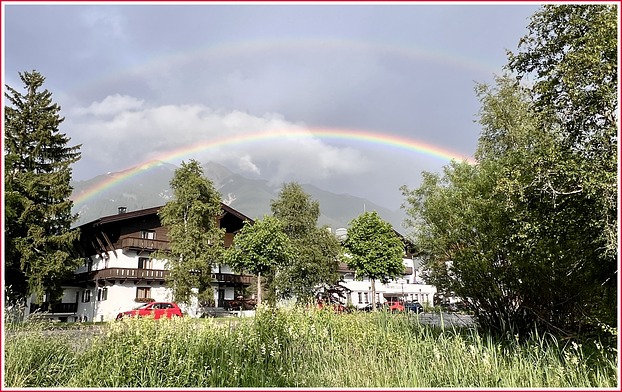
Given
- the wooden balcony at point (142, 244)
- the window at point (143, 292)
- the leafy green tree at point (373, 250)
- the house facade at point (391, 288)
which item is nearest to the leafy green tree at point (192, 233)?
the wooden balcony at point (142, 244)

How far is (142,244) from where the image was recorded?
36969 mm

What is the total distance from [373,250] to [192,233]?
1355 cm

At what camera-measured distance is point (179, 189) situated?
35.0m

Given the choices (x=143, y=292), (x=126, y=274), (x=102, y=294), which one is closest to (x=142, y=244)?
(x=126, y=274)

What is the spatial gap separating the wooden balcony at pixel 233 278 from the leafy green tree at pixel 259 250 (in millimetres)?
8411

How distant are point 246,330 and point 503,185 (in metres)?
5.00

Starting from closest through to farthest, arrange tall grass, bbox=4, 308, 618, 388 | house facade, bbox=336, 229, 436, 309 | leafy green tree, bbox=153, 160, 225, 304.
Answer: tall grass, bbox=4, 308, 618, 388 → leafy green tree, bbox=153, 160, 225, 304 → house facade, bbox=336, 229, 436, 309

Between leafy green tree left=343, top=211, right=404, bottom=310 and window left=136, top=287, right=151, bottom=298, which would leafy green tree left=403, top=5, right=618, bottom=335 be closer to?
leafy green tree left=343, top=211, right=404, bottom=310

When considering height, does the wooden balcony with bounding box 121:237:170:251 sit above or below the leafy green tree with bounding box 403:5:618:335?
above

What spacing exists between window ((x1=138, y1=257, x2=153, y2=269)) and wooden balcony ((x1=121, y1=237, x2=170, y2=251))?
135 centimetres

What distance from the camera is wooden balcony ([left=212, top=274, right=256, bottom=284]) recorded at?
39.8 metres

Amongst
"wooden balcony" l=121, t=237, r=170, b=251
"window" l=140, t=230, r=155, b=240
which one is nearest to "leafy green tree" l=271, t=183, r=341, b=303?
"wooden balcony" l=121, t=237, r=170, b=251

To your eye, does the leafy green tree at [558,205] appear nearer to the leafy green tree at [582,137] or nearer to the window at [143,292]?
the leafy green tree at [582,137]

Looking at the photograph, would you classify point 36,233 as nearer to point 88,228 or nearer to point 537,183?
point 88,228
